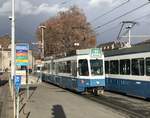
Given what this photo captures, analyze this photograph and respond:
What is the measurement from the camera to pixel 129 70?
30312mm

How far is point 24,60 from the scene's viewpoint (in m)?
24.7

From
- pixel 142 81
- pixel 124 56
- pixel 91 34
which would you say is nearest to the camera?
pixel 142 81

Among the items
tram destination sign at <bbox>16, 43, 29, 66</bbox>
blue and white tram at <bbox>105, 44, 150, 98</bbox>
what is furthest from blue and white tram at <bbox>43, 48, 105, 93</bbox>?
tram destination sign at <bbox>16, 43, 29, 66</bbox>

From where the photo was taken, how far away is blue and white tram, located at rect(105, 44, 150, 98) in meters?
27.2

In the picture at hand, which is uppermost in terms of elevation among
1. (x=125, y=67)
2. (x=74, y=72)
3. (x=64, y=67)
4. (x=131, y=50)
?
(x=131, y=50)

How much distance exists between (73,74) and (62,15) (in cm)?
4603

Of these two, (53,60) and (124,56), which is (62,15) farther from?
(124,56)

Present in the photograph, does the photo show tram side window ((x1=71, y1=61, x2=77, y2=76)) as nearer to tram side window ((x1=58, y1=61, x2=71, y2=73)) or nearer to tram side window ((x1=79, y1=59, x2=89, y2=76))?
tram side window ((x1=79, y1=59, x2=89, y2=76))

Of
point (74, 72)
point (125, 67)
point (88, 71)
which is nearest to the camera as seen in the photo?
point (125, 67)

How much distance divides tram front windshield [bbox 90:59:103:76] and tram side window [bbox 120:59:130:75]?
2.18 m

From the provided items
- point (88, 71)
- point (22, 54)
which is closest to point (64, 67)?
point (88, 71)

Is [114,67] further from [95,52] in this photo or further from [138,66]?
[138,66]

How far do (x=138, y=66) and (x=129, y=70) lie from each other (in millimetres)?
1954

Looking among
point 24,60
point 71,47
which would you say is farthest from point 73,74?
point 71,47
